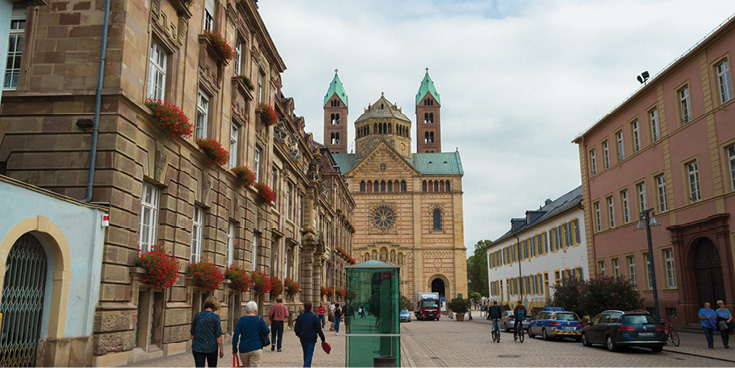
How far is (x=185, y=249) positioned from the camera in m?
15.6

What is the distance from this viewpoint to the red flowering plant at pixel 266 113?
2377cm

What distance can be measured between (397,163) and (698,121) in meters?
64.3

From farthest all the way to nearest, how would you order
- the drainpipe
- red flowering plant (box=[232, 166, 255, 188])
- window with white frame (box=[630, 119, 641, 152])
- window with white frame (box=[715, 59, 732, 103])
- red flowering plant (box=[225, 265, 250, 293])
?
window with white frame (box=[630, 119, 641, 152])
window with white frame (box=[715, 59, 732, 103])
red flowering plant (box=[232, 166, 255, 188])
red flowering plant (box=[225, 265, 250, 293])
the drainpipe

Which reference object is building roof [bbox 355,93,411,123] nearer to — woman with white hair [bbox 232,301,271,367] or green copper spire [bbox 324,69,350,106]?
green copper spire [bbox 324,69,350,106]

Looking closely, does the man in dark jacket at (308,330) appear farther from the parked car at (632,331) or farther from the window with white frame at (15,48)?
the parked car at (632,331)

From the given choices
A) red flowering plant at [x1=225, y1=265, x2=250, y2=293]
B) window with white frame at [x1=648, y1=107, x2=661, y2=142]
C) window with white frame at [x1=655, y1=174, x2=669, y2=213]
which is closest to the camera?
red flowering plant at [x1=225, y1=265, x2=250, y2=293]

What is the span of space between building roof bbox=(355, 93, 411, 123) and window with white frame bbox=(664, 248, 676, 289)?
71.7 m

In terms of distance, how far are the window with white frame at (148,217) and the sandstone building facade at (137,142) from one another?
0.04 m

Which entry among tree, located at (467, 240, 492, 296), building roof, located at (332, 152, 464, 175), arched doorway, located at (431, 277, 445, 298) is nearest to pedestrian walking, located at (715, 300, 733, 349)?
arched doorway, located at (431, 277, 445, 298)

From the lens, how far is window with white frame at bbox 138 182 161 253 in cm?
1384

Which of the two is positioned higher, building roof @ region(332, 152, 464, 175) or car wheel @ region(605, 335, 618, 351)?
building roof @ region(332, 152, 464, 175)

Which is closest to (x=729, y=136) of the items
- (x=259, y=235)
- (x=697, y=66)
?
(x=697, y=66)

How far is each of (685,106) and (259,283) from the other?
20925 mm

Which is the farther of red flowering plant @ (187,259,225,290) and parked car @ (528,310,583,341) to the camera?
parked car @ (528,310,583,341)
